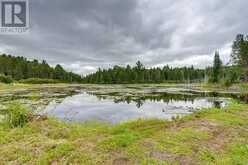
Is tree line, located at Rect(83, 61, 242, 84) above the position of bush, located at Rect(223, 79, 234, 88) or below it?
above

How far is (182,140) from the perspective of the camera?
580 cm

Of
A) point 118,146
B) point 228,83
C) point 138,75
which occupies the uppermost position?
point 138,75

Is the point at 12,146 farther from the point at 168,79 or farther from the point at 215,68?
the point at 168,79

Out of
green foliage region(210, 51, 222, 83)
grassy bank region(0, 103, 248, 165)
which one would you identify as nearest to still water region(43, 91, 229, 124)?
grassy bank region(0, 103, 248, 165)

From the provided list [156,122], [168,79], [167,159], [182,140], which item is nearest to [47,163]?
[167,159]

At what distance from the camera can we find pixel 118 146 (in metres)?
5.14

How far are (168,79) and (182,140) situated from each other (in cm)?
10565

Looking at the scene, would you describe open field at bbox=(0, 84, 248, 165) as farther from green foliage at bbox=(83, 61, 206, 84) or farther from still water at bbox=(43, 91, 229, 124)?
green foliage at bbox=(83, 61, 206, 84)

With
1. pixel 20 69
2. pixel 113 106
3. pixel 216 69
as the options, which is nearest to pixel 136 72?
pixel 216 69

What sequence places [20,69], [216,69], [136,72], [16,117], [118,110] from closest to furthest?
1. [16,117]
2. [118,110]
3. [216,69]
4. [20,69]
5. [136,72]

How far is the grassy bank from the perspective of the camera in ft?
15.1

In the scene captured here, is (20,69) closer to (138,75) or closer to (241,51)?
(138,75)

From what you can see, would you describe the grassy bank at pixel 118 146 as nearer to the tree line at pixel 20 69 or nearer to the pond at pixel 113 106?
the pond at pixel 113 106

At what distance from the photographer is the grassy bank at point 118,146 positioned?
4.59 metres
